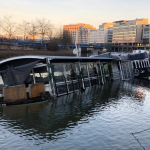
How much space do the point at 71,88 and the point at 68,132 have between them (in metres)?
9.69

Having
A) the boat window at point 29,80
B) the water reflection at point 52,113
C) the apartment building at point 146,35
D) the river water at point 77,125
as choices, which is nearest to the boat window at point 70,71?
the water reflection at point 52,113

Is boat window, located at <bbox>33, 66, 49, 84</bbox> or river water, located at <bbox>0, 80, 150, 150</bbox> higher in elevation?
boat window, located at <bbox>33, 66, 49, 84</bbox>

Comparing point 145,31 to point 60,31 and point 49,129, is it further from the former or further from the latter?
point 49,129

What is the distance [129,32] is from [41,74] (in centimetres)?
15964

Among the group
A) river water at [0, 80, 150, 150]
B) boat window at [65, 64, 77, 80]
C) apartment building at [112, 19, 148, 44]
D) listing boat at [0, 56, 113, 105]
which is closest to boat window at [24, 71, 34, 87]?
listing boat at [0, 56, 113, 105]

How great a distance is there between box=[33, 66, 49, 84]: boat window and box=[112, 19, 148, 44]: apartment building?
152145 mm

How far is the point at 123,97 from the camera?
19.4 m

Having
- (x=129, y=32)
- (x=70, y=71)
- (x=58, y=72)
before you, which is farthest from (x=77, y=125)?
(x=129, y=32)

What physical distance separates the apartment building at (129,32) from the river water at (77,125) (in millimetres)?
153245

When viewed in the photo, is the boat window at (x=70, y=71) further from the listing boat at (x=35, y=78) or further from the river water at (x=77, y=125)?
the river water at (x=77, y=125)

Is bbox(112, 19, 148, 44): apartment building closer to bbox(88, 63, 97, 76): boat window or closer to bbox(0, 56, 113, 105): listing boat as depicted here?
bbox(88, 63, 97, 76): boat window

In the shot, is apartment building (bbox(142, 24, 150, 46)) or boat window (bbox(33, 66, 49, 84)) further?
apartment building (bbox(142, 24, 150, 46))

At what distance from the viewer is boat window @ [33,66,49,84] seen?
1788 centimetres

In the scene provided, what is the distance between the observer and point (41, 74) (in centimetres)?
1812
